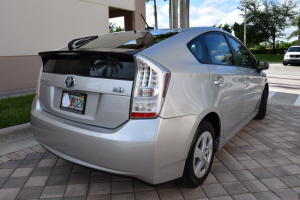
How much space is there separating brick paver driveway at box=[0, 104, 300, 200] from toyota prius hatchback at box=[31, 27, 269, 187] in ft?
0.83

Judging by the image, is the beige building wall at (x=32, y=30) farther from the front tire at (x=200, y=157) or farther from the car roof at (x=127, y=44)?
the front tire at (x=200, y=157)

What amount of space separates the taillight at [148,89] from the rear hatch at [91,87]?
6 cm

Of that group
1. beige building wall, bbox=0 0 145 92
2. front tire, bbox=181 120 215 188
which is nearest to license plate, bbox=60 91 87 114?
front tire, bbox=181 120 215 188

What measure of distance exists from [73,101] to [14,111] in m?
3.25

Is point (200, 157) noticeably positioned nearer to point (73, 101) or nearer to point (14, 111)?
point (73, 101)

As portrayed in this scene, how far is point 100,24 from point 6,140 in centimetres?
767

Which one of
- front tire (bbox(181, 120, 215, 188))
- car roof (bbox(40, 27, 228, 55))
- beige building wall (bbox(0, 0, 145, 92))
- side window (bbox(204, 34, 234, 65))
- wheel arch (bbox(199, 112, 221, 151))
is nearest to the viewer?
car roof (bbox(40, 27, 228, 55))

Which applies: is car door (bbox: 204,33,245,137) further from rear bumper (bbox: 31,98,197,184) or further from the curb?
the curb

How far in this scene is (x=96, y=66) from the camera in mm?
2307

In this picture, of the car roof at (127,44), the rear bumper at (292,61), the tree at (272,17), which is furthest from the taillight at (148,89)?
the tree at (272,17)

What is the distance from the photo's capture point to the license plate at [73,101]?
7.71ft

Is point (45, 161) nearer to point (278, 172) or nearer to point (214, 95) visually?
point (214, 95)

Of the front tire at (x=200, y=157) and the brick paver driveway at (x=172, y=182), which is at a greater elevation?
the front tire at (x=200, y=157)

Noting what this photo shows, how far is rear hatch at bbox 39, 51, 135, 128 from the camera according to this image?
7.04 ft
